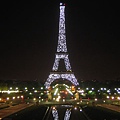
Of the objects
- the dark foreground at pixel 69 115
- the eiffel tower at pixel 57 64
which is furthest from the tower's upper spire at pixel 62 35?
the dark foreground at pixel 69 115

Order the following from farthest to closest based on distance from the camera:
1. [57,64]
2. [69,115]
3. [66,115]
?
[57,64] → [69,115] → [66,115]

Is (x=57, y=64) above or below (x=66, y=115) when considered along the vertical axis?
above

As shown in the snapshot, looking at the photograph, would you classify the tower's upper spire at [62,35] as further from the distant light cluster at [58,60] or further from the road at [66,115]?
the road at [66,115]

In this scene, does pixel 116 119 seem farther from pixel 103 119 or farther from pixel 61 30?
pixel 61 30

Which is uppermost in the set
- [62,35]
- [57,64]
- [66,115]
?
[62,35]

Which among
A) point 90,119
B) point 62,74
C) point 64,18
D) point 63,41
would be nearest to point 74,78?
point 62,74

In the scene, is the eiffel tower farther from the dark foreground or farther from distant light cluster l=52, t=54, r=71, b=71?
the dark foreground

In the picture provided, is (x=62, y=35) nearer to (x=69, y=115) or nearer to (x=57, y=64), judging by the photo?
(x=57, y=64)

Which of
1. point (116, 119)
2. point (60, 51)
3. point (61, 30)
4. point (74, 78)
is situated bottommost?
point (116, 119)

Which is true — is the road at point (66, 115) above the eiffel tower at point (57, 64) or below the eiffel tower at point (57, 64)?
below

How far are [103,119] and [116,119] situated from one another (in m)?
0.96

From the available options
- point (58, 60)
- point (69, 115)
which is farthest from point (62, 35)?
point (69, 115)

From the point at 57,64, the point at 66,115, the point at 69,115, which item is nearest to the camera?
the point at 66,115

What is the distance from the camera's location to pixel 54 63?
305 ft
